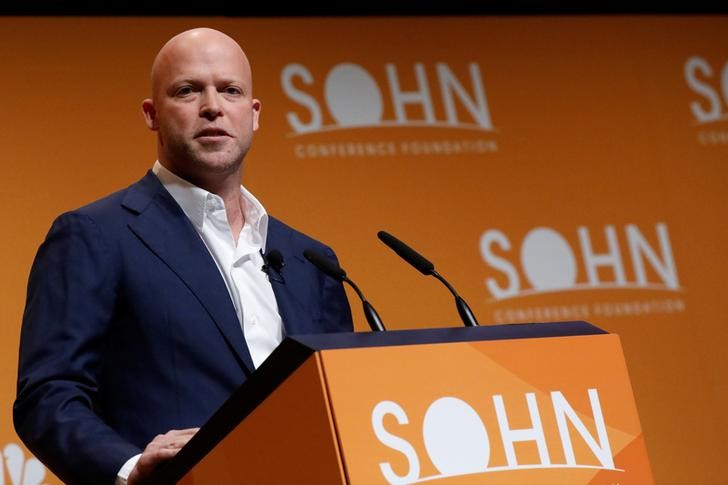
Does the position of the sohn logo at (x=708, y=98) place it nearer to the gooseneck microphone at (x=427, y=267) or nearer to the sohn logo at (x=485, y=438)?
the gooseneck microphone at (x=427, y=267)

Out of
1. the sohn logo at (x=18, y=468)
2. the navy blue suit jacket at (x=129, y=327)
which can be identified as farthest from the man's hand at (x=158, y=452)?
the sohn logo at (x=18, y=468)

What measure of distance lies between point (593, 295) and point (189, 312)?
2.20 meters

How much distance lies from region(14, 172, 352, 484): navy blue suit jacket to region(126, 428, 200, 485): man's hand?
246 millimetres

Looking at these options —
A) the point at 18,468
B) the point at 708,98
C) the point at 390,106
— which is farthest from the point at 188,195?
the point at 708,98

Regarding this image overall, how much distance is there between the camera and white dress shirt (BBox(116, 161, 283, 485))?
214 cm

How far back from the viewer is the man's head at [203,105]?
219 centimetres

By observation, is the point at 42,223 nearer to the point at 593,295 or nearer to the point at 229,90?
the point at 229,90

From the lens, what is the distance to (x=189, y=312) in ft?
6.70

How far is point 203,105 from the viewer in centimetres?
219

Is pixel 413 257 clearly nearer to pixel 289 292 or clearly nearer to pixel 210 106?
pixel 289 292

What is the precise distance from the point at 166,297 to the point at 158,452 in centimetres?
45
